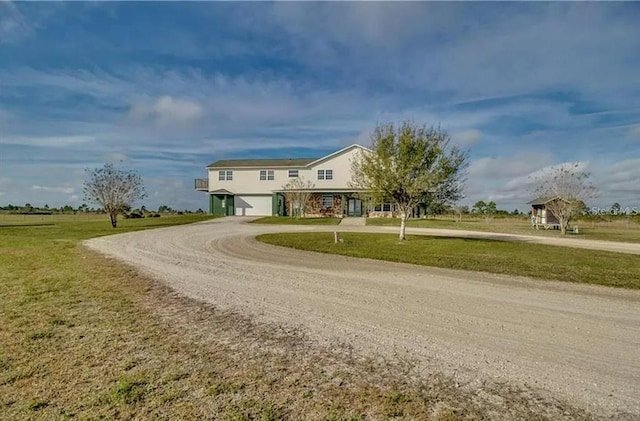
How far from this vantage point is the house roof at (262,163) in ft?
158

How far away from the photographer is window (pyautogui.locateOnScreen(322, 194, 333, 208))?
4544 cm

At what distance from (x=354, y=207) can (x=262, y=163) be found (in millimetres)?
12964

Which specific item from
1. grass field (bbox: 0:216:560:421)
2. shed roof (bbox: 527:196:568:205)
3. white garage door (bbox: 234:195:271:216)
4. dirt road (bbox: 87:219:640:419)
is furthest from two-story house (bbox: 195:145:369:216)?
grass field (bbox: 0:216:560:421)

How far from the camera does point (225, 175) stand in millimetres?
48719

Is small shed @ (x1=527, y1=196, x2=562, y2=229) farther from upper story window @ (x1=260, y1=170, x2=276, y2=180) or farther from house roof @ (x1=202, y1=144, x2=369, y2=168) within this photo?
upper story window @ (x1=260, y1=170, x2=276, y2=180)

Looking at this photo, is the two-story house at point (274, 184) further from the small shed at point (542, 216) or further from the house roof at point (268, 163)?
the small shed at point (542, 216)

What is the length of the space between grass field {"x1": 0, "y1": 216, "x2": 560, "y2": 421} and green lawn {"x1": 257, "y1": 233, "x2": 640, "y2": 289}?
8.06 metres

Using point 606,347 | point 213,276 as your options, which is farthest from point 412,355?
point 213,276

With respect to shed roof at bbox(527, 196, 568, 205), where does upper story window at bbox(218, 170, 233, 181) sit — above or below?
above

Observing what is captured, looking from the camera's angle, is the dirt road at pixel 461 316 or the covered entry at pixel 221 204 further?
the covered entry at pixel 221 204

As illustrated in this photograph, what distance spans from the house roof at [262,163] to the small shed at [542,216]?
81.6ft

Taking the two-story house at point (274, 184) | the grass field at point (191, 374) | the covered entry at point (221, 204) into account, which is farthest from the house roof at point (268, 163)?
the grass field at point (191, 374)

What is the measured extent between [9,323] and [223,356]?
149 inches

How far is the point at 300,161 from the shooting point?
49.0 meters
